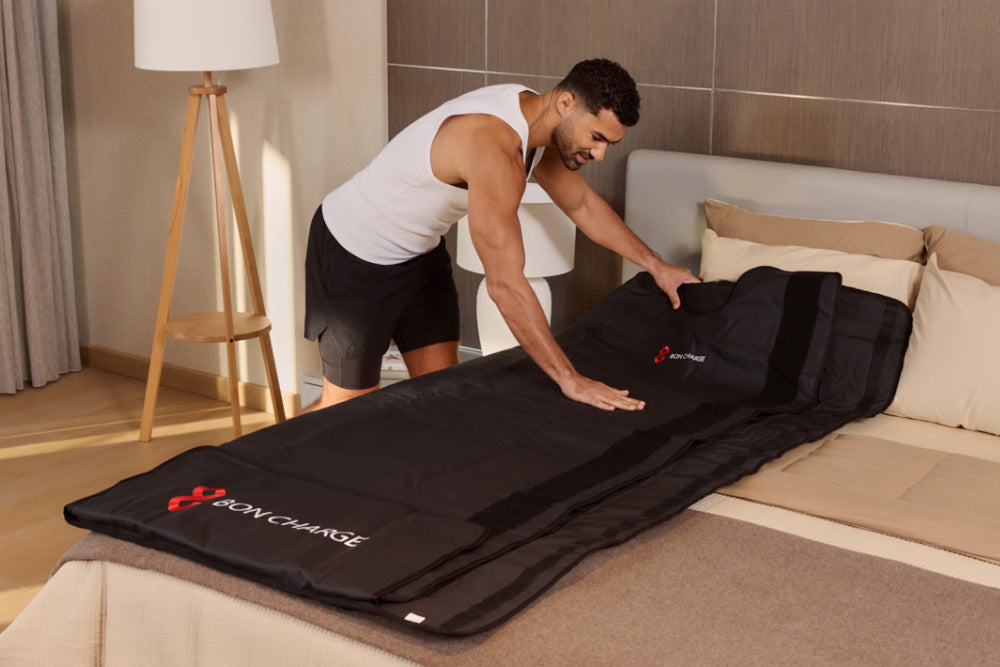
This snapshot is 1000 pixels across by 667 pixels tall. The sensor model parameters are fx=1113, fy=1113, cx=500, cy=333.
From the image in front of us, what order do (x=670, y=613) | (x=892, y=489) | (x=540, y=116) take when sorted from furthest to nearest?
(x=540, y=116) < (x=892, y=489) < (x=670, y=613)

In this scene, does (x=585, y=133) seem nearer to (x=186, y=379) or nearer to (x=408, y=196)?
(x=408, y=196)

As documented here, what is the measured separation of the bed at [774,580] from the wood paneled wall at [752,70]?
32 cm

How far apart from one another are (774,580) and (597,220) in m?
1.43

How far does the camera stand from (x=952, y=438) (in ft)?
8.32

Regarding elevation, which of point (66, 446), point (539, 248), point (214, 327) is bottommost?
point (66, 446)

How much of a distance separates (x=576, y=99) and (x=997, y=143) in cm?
112

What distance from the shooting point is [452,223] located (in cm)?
296

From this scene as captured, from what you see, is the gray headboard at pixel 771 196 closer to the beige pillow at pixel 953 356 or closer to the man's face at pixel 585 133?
the beige pillow at pixel 953 356

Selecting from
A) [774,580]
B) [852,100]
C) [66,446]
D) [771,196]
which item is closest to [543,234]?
[771,196]

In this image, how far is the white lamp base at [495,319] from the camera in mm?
3311

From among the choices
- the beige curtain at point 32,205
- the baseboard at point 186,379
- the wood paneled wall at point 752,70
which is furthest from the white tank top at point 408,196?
the beige curtain at point 32,205

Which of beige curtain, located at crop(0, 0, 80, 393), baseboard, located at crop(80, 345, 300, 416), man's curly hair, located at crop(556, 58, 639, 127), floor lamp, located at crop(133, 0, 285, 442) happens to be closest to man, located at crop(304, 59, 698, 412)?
man's curly hair, located at crop(556, 58, 639, 127)

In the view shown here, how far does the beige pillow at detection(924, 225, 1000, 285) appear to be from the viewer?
2.66 m

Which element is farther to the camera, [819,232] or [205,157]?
[205,157]
